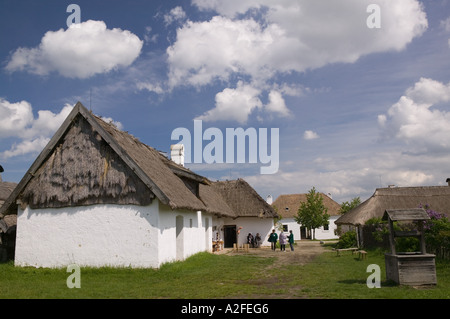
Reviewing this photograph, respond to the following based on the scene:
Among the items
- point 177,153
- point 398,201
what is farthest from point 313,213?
point 177,153

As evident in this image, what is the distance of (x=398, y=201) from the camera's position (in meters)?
28.8

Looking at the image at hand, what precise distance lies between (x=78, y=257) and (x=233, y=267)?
19.1 ft

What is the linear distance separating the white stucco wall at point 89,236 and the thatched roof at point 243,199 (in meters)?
18.0

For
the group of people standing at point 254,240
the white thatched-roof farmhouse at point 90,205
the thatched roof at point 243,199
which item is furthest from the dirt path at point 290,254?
the white thatched-roof farmhouse at point 90,205

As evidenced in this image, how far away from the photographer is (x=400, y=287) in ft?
31.2

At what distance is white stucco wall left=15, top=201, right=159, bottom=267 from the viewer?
13.2 meters

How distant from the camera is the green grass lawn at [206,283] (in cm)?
895

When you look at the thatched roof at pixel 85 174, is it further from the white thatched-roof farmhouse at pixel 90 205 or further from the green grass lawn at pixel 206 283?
the green grass lawn at pixel 206 283

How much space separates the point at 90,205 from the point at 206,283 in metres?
5.51

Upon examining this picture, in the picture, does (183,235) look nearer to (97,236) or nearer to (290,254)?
(97,236)

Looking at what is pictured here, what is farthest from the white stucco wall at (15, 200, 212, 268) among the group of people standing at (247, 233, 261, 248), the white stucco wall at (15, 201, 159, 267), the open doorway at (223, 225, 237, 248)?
the open doorway at (223, 225, 237, 248)

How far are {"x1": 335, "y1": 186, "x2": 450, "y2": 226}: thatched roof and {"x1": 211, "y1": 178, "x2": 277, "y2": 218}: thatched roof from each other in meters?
6.21
